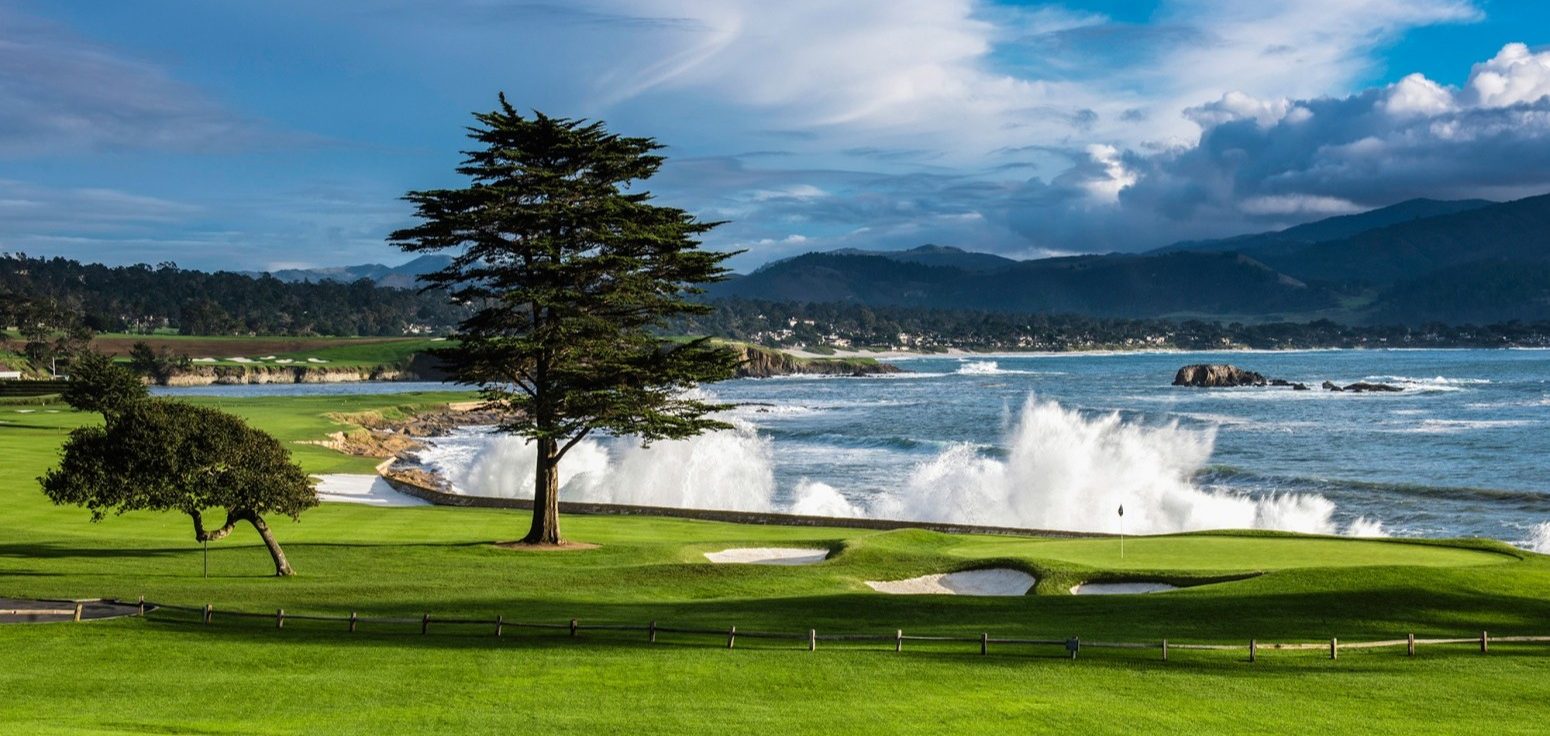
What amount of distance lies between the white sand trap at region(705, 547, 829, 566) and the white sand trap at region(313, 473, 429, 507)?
1740cm

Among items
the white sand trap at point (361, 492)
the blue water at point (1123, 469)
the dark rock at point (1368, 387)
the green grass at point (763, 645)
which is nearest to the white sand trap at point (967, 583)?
the green grass at point (763, 645)

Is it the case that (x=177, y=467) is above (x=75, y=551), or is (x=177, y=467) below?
above

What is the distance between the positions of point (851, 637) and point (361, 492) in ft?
112

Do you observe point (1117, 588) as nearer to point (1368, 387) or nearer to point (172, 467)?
point (172, 467)

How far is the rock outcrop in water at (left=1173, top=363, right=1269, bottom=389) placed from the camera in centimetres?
15300

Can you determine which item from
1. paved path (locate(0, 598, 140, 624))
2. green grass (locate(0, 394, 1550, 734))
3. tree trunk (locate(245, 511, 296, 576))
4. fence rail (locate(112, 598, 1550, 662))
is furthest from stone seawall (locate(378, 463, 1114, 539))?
paved path (locate(0, 598, 140, 624))

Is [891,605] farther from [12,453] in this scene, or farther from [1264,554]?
[12,453]

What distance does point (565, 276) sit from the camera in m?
33.4

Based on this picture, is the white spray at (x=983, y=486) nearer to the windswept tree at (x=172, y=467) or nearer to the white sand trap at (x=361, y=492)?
the white sand trap at (x=361, y=492)

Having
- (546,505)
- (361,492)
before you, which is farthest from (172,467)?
(361,492)

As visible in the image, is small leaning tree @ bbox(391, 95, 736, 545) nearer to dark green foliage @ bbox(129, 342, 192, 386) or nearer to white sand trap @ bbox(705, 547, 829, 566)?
white sand trap @ bbox(705, 547, 829, 566)

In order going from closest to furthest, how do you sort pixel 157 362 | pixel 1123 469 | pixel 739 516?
pixel 739 516, pixel 1123 469, pixel 157 362

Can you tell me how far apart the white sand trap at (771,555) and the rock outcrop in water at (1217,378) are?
128 meters

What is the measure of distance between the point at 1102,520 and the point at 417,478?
1160 inches
